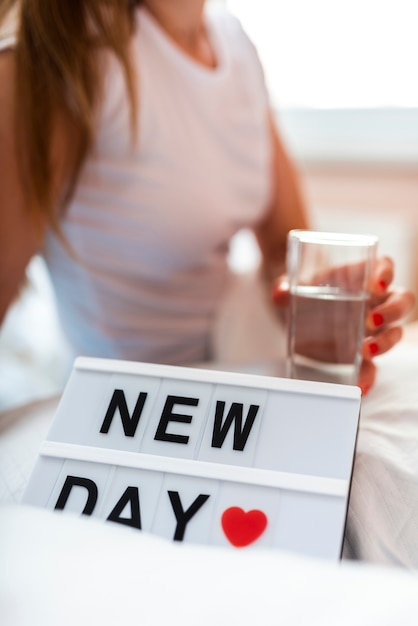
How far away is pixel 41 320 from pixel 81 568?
105 centimetres

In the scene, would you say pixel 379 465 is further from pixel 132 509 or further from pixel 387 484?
pixel 132 509

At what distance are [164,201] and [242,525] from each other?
72 centimetres

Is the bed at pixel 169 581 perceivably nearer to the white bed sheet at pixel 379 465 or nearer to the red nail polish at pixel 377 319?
the white bed sheet at pixel 379 465

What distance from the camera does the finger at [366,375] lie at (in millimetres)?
616

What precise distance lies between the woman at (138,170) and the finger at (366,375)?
0.06 meters

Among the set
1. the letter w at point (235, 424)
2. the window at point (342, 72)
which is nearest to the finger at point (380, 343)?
the letter w at point (235, 424)

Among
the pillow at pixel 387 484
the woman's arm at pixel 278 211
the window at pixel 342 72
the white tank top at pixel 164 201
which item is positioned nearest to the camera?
the pillow at pixel 387 484

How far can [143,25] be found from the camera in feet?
3.41

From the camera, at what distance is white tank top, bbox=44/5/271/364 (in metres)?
1.03

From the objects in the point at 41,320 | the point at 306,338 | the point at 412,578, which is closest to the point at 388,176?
the point at 41,320

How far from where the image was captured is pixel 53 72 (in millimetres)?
840

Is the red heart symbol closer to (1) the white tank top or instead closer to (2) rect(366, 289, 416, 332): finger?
(2) rect(366, 289, 416, 332): finger

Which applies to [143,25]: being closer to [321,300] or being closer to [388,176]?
[321,300]

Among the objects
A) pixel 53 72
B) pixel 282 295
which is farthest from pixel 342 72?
pixel 282 295
